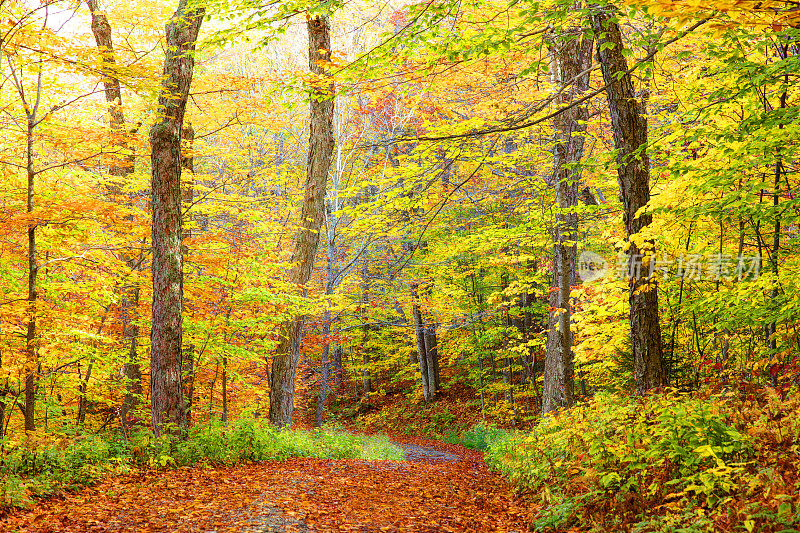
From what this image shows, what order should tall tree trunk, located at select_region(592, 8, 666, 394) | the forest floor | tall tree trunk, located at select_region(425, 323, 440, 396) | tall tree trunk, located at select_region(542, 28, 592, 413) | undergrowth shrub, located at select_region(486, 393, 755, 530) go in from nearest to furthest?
undergrowth shrub, located at select_region(486, 393, 755, 530) < the forest floor < tall tree trunk, located at select_region(592, 8, 666, 394) < tall tree trunk, located at select_region(542, 28, 592, 413) < tall tree trunk, located at select_region(425, 323, 440, 396)

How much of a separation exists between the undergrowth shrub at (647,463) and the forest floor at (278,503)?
0.60 metres

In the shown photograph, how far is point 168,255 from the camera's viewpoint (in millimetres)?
8312

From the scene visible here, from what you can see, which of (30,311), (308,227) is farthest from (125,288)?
(30,311)

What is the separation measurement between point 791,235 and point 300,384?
1804 cm

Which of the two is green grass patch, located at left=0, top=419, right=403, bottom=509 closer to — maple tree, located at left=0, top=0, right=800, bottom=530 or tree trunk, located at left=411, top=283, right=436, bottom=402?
maple tree, located at left=0, top=0, right=800, bottom=530

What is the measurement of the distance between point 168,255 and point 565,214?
6868 mm

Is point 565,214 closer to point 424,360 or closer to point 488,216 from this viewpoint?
point 488,216

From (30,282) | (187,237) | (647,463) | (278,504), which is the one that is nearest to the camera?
(647,463)

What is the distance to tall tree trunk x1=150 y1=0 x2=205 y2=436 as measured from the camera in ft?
26.8

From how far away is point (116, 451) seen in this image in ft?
23.5

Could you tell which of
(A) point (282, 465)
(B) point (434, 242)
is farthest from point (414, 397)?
(A) point (282, 465)

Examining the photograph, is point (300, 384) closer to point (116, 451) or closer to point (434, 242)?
point (434, 242)

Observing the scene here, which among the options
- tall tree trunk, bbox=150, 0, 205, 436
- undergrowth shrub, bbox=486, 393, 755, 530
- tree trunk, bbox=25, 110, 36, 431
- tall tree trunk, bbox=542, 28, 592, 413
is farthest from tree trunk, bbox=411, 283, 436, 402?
undergrowth shrub, bbox=486, 393, 755, 530

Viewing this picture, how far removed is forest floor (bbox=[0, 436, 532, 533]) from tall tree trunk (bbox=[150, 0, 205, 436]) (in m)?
1.23
